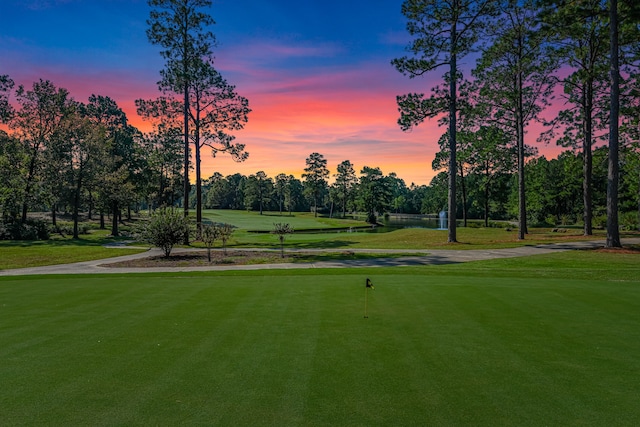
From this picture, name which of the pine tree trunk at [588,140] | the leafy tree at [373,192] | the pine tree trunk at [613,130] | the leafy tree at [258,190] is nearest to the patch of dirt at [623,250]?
the pine tree trunk at [613,130]

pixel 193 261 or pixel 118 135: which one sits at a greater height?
pixel 118 135

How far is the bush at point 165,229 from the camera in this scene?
2117 cm

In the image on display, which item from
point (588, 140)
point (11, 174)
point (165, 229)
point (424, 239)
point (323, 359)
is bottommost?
point (424, 239)

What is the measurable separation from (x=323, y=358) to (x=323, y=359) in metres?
0.03

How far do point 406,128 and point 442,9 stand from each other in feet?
24.9

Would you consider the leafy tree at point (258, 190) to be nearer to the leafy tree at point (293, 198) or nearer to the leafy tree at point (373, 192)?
the leafy tree at point (293, 198)

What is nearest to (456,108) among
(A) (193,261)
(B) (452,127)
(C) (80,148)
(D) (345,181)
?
(B) (452,127)

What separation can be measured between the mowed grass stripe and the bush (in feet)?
42.9

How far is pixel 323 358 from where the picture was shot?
479 cm

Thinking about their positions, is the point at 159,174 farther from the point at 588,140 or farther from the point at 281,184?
the point at 281,184

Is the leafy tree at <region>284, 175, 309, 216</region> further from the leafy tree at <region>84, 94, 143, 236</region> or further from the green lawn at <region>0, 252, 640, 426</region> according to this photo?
the green lawn at <region>0, 252, 640, 426</region>

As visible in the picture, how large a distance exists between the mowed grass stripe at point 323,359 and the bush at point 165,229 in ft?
42.9

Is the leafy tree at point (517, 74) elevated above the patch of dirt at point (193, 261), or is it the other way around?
the leafy tree at point (517, 74)

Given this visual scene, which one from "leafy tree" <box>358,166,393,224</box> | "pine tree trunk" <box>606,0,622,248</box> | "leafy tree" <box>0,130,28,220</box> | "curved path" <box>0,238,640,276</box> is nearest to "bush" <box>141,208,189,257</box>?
"curved path" <box>0,238,640,276</box>
